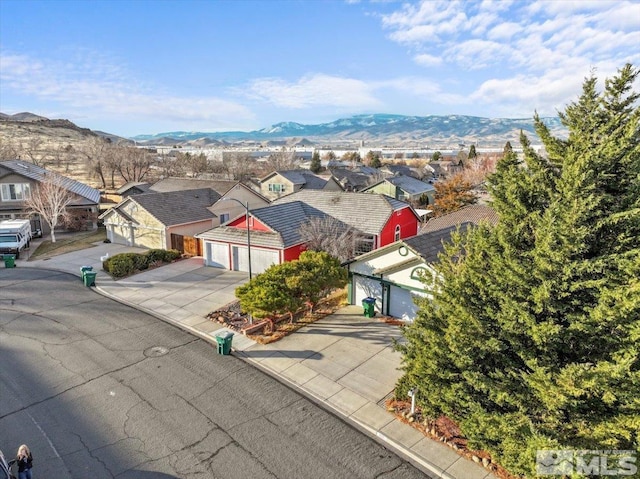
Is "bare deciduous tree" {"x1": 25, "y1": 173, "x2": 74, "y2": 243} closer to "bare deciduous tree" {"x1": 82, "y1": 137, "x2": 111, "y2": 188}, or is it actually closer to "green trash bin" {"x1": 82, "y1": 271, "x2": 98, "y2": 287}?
"green trash bin" {"x1": 82, "y1": 271, "x2": 98, "y2": 287}

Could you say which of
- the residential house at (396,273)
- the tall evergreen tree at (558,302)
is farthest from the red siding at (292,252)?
the tall evergreen tree at (558,302)

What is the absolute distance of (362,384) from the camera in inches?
565

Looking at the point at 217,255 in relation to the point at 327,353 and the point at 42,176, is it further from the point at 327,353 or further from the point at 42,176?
the point at 42,176

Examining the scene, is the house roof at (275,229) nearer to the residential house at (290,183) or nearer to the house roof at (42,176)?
the house roof at (42,176)

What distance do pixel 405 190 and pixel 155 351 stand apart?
45.0m

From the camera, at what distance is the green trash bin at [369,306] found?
65.7 feet

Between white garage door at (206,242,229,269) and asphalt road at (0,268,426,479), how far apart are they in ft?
34.3

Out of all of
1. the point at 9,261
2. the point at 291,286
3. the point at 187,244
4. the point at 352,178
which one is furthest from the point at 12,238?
the point at 352,178

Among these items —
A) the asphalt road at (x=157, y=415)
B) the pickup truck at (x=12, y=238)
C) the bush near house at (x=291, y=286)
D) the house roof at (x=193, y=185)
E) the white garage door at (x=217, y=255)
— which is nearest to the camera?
the asphalt road at (x=157, y=415)

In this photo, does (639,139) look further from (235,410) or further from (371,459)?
(235,410)

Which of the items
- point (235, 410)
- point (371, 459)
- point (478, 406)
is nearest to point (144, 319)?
point (235, 410)

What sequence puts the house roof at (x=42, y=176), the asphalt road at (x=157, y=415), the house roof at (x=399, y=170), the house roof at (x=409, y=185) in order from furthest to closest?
the house roof at (x=399, y=170)
the house roof at (x=409, y=185)
the house roof at (x=42, y=176)
the asphalt road at (x=157, y=415)

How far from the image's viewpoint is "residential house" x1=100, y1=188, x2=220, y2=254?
3391cm

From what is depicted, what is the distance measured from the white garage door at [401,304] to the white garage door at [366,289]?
72 cm
